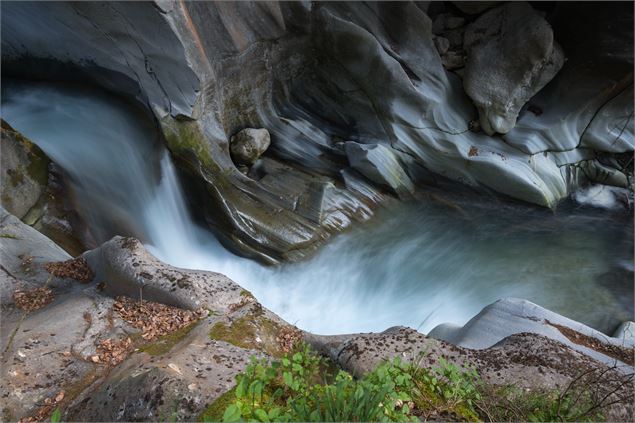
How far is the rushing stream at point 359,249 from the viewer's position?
6.83 metres

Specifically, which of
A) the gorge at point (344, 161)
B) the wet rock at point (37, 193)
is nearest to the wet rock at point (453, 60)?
the gorge at point (344, 161)

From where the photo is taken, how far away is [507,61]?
796 centimetres

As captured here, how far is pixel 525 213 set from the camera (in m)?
8.71

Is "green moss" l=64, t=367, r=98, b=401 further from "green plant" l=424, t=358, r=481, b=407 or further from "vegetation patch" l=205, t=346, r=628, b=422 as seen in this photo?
"green plant" l=424, t=358, r=481, b=407

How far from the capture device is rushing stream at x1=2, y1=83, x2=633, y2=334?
6.83m

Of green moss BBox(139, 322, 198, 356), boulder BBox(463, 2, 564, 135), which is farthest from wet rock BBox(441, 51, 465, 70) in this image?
green moss BBox(139, 322, 198, 356)

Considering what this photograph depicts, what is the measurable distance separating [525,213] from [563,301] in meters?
2.00

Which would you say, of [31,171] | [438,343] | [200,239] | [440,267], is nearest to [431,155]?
[440,267]

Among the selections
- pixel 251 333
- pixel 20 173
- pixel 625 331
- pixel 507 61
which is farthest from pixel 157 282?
pixel 507 61

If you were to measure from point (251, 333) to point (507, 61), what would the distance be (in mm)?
6813

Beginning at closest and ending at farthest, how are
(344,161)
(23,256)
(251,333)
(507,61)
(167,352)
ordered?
1. (167,352)
2. (251,333)
3. (23,256)
4. (507,61)
5. (344,161)

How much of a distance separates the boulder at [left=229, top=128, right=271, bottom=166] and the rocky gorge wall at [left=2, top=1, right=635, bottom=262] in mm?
171

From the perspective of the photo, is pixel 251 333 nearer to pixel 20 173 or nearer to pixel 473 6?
pixel 20 173

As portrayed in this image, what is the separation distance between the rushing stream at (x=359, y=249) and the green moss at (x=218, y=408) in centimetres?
401
